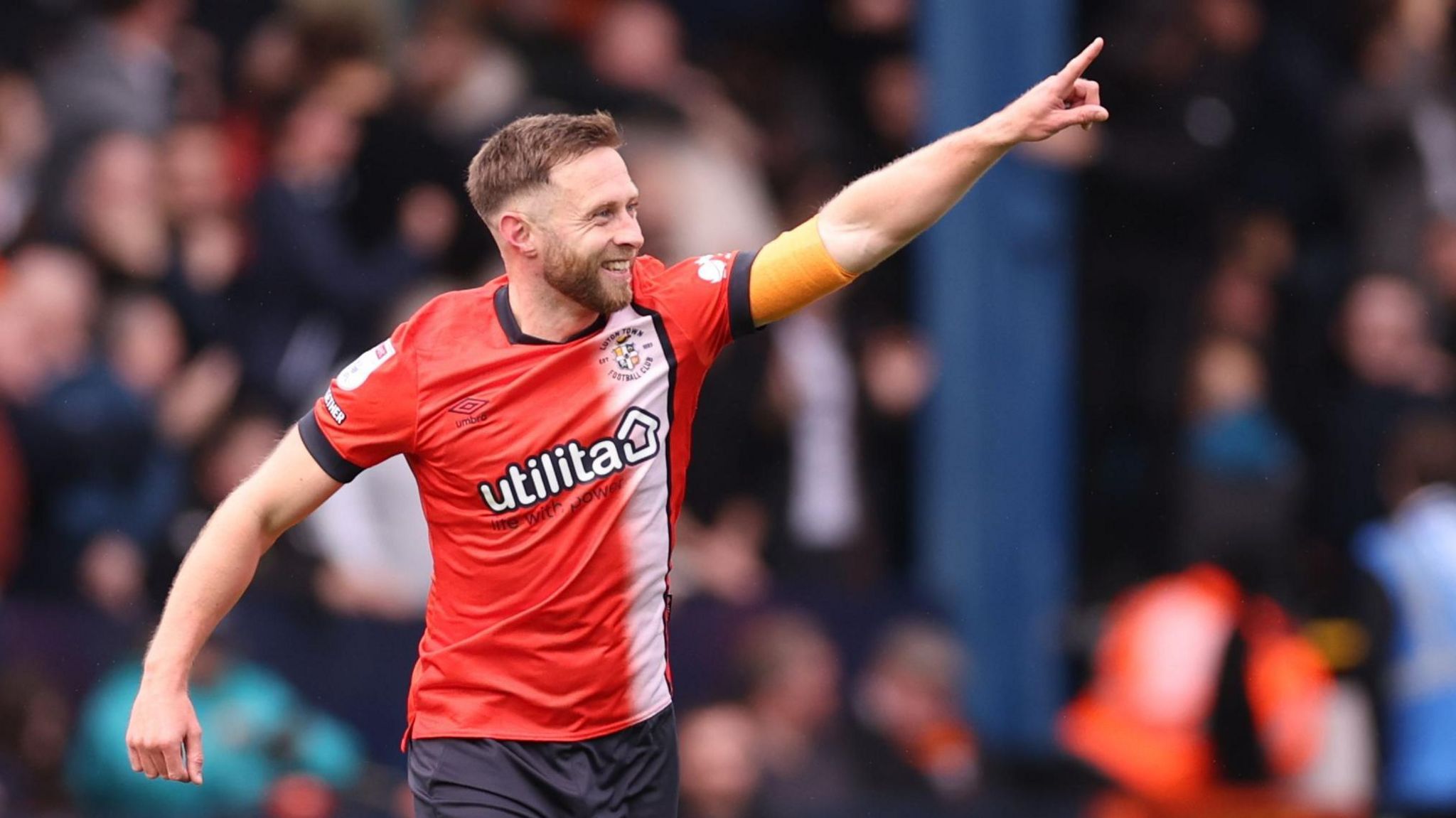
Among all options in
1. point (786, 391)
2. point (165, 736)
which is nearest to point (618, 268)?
point (165, 736)

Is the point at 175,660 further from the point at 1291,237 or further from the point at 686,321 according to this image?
the point at 1291,237

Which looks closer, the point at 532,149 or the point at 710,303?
the point at 532,149

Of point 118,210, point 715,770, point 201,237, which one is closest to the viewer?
point 715,770

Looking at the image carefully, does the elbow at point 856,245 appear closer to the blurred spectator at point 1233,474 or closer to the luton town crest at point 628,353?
the luton town crest at point 628,353

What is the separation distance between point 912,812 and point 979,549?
1499 millimetres

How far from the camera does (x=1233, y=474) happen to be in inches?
382

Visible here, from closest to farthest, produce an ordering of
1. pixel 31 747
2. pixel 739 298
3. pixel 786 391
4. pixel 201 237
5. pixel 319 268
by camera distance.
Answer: pixel 739 298 < pixel 31 747 < pixel 319 268 < pixel 201 237 < pixel 786 391

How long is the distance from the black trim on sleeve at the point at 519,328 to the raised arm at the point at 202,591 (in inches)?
19.6

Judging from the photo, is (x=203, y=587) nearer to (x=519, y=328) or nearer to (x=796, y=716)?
(x=519, y=328)

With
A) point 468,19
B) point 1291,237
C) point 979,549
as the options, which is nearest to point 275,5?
point 468,19

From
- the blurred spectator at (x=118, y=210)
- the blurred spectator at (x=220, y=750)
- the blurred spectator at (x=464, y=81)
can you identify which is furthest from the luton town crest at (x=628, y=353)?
the blurred spectator at (x=464, y=81)

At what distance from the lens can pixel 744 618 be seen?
30.1ft

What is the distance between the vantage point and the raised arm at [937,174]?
16.3ft

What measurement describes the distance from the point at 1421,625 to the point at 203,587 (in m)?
5.05
